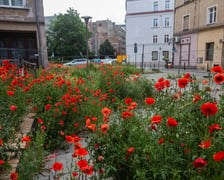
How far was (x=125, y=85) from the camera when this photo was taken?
5203mm

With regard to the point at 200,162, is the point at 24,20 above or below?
above

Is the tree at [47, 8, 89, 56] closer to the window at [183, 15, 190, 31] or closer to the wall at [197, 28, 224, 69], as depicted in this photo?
the window at [183, 15, 190, 31]

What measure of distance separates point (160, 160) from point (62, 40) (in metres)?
37.7

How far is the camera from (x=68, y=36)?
35.5 meters

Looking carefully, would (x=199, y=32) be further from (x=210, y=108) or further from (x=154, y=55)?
(x=210, y=108)

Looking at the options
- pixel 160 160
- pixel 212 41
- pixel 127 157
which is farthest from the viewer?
pixel 212 41

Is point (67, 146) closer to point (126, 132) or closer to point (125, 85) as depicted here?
point (126, 132)

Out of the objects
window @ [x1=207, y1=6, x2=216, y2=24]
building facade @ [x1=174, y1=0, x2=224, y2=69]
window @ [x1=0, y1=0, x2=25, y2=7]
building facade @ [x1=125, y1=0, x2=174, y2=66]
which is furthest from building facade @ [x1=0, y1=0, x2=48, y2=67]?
building facade @ [x1=125, y1=0, x2=174, y2=66]

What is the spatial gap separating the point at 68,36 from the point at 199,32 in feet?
79.2

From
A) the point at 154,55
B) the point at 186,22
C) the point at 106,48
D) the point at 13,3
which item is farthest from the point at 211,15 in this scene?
the point at 106,48

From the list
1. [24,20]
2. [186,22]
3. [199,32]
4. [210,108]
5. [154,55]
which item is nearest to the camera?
[210,108]

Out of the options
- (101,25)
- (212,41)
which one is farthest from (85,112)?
(101,25)

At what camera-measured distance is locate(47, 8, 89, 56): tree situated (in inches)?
1395

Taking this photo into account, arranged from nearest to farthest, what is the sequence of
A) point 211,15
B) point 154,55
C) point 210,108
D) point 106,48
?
point 210,108
point 211,15
point 154,55
point 106,48
